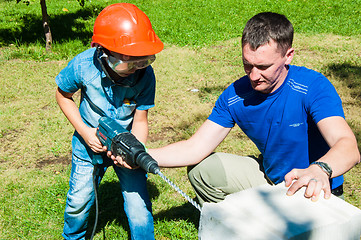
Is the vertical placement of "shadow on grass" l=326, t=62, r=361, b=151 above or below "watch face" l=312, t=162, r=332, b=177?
below

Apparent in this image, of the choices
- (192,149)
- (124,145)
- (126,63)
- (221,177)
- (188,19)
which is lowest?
(188,19)

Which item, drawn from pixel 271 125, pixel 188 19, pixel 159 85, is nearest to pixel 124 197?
pixel 271 125

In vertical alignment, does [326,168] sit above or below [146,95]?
above

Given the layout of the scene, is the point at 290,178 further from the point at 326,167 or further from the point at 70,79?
the point at 70,79

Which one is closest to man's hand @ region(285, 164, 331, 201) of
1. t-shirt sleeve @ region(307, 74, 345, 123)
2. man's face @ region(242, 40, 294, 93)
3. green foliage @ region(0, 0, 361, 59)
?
t-shirt sleeve @ region(307, 74, 345, 123)

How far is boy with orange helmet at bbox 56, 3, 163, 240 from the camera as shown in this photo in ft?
8.34

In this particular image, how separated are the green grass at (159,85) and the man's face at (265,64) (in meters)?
1.50

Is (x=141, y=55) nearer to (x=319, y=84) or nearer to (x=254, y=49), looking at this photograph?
(x=254, y=49)

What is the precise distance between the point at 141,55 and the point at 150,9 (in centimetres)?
896

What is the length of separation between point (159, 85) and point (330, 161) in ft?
14.2

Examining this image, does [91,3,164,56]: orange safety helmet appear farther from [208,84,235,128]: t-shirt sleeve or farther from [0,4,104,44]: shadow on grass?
[0,4,104,44]: shadow on grass

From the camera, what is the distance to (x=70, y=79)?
8.97 feet

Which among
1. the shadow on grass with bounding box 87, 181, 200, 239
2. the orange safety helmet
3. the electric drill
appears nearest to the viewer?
the electric drill

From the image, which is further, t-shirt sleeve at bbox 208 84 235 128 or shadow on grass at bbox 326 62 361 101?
shadow on grass at bbox 326 62 361 101
